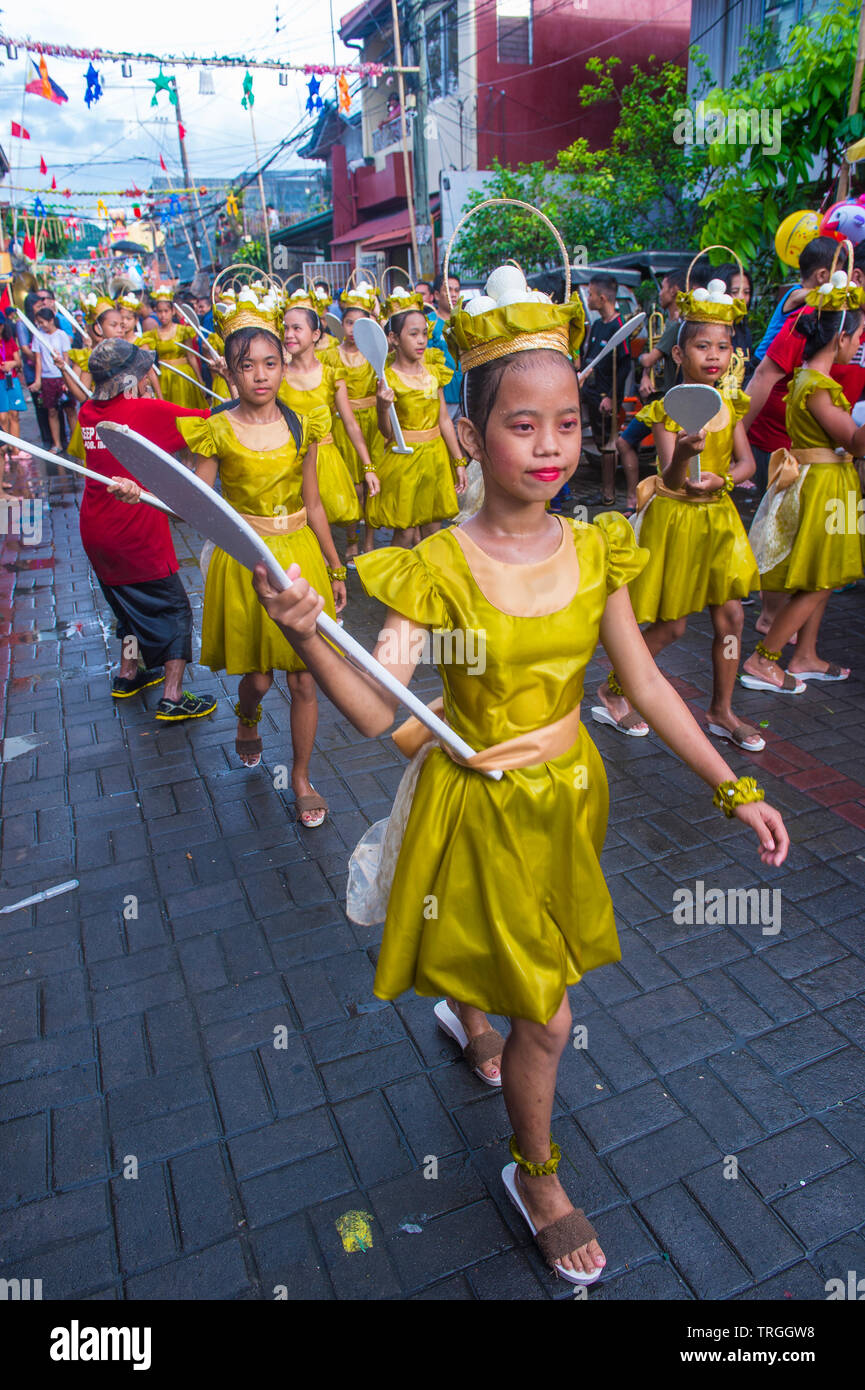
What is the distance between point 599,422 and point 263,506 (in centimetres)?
669

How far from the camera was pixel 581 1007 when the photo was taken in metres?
2.71

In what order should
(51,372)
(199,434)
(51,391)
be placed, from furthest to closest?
(51,391)
(51,372)
(199,434)

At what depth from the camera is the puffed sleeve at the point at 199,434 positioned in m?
3.51

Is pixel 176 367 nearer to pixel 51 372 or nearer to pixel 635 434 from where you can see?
pixel 51 372

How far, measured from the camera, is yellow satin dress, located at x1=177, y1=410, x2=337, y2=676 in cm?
355

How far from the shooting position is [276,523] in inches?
145

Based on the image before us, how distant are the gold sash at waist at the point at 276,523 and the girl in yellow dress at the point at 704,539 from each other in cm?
158

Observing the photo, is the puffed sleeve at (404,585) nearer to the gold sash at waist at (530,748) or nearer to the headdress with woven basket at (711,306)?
the gold sash at waist at (530,748)

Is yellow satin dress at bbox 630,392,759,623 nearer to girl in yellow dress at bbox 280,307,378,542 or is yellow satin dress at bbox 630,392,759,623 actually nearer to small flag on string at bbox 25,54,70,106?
girl in yellow dress at bbox 280,307,378,542

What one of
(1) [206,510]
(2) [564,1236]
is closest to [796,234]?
(1) [206,510]

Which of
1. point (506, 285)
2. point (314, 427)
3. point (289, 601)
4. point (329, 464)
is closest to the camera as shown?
point (289, 601)

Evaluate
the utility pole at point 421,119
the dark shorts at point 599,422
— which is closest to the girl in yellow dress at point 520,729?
the dark shorts at point 599,422

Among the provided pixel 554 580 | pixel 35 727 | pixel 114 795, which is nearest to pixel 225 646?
pixel 114 795
